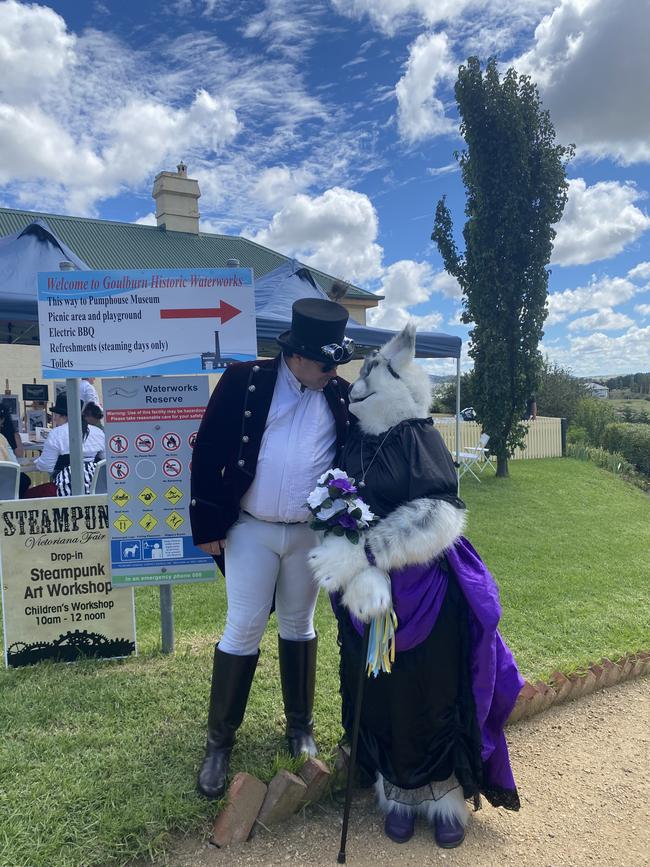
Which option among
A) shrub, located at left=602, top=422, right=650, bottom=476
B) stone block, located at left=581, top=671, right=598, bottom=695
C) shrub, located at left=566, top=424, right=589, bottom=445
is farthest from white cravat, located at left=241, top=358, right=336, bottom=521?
shrub, located at left=566, top=424, right=589, bottom=445

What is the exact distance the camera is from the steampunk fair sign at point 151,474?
303 centimetres

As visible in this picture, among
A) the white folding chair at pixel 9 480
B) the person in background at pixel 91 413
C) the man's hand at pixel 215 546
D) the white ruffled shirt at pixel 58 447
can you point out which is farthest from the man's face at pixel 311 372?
the person in background at pixel 91 413

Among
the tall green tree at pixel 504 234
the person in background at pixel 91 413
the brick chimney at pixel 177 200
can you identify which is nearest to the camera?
the person in background at pixel 91 413

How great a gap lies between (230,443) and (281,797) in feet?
4.16

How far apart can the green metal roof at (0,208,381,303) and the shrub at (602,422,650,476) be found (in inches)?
310

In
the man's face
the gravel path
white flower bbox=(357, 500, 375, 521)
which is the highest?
the man's face

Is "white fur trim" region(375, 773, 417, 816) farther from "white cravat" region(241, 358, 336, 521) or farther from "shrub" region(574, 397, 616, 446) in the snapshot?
"shrub" region(574, 397, 616, 446)

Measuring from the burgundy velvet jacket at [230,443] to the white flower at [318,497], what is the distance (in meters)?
0.32

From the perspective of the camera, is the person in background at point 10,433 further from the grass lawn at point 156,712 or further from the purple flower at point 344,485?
the purple flower at point 344,485

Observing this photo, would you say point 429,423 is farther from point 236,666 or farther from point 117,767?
point 117,767

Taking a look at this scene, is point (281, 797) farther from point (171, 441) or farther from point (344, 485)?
point (171, 441)

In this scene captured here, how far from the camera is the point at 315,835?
2113mm

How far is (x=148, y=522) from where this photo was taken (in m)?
3.09

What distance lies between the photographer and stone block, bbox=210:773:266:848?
2055 millimetres
